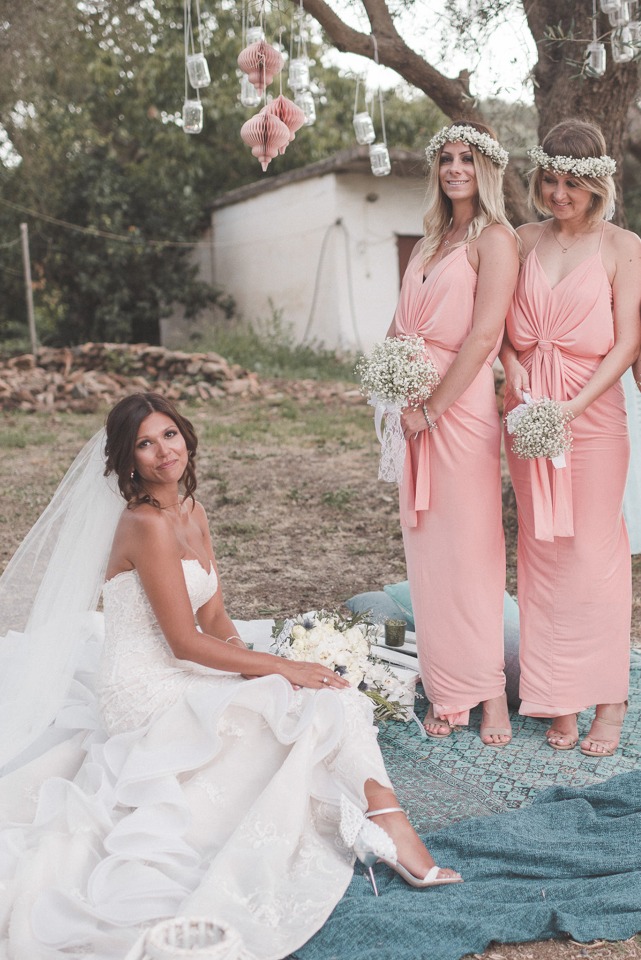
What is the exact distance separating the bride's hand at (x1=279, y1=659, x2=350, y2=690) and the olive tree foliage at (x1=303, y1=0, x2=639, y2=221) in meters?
4.03

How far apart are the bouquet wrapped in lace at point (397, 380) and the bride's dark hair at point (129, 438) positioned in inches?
43.3

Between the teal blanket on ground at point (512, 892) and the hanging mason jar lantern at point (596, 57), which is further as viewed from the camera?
the hanging mason jar lantern at point (596, 57)

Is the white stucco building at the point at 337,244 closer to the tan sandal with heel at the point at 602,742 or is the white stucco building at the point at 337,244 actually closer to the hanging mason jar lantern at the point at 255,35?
the hanging mason jar lantern at the point at 255,35

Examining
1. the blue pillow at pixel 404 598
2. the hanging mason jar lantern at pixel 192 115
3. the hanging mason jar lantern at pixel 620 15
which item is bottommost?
the blue pillow at pixel 404 598

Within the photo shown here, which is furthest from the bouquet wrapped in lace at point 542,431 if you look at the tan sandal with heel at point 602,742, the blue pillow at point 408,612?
the tan sandal with heel at point 602,742

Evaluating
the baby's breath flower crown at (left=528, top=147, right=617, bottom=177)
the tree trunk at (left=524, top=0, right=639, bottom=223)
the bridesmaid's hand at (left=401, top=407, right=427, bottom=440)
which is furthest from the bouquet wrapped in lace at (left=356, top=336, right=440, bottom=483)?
the tree trunk at (left=524, top=0, right=639, bottom=223)

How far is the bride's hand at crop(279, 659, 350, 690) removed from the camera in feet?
10.7

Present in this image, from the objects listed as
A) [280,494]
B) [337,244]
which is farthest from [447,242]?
[337,244]

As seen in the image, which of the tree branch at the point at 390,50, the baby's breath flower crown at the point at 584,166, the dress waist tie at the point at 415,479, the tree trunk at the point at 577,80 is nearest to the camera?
the baby's breath flower crown at the point at 584,166

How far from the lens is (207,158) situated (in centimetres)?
1964

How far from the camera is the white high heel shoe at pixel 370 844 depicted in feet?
9.53

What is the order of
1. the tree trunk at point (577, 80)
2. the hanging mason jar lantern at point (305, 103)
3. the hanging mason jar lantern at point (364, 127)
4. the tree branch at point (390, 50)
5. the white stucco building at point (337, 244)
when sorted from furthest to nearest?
1. the white stucco building at point (337, 244)
2. the tree trunk at point (577, 80)
3. the tree branch at point (390, 50)
4. the hanging mason jar lantern at point (364, 127)
5. the hanging mason jar lantern at point (305, 103)

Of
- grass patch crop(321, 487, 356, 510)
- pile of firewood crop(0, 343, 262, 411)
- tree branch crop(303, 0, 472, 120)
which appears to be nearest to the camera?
tree branch crop(303, 0, 472, 120)

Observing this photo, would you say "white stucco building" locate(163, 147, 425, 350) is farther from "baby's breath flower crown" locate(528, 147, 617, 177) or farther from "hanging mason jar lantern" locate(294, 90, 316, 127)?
"baby's breath flower crown" locate(528, 147, 617, 177)
